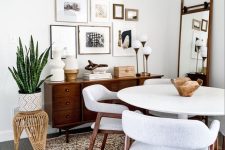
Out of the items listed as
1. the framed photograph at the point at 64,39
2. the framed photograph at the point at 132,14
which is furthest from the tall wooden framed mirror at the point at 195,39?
the framed photograph at the point at 64,39

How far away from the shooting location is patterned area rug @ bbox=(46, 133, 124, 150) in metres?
2.88

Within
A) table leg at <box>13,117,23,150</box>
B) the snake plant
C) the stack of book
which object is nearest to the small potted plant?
the snake plant

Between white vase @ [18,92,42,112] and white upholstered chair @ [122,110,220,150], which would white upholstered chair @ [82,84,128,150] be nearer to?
white upholstered chair @ [122,110,220,150]

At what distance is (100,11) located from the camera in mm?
3541

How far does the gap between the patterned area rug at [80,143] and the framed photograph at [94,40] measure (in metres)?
1.11

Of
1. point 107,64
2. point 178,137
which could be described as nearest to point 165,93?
point 178,137

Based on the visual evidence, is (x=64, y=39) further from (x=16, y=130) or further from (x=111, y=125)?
(x=111, y=125)

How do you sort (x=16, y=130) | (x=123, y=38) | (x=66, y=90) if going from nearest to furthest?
1. (x=16, y=130)
2. (x=66, y=90)
3. (x=123, y=38)

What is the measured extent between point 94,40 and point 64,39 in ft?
1.39

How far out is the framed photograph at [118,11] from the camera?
12.0 ft

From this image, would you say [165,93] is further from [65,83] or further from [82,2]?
[82,2]

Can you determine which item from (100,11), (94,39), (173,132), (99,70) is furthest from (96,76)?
(173,132)

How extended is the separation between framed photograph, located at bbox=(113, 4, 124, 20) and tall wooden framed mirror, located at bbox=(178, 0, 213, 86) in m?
0.96

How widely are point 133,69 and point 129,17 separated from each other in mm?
793
